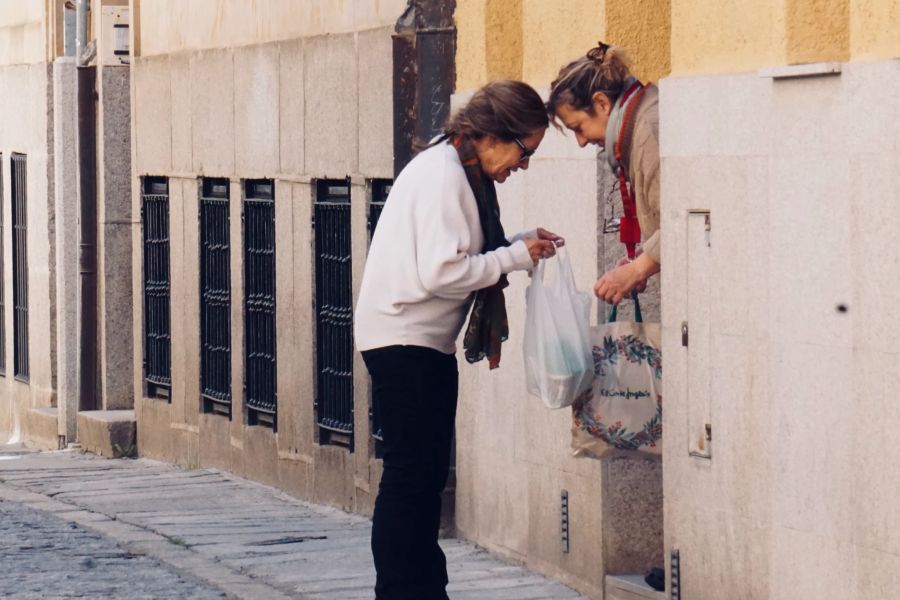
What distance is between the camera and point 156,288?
1546 centimetres

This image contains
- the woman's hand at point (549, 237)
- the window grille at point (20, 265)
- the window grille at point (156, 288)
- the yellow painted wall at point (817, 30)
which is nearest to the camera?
the yellow painted wall at point (817, 30)

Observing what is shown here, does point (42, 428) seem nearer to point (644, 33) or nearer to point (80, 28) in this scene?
point (80, 28)

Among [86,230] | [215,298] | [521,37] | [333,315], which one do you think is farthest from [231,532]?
[86,230]

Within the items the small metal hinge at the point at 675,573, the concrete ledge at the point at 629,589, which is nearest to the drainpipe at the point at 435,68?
the concrete ledge at the point at 629,589

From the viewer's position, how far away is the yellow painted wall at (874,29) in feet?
20.5

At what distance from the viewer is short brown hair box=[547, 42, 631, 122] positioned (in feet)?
24.0

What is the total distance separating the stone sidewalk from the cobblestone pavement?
0.08 metres

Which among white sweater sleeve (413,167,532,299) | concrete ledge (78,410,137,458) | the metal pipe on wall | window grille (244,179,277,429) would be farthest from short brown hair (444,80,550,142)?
the metal pipe on wall

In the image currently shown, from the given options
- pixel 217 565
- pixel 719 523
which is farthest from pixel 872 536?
pixel 217 565

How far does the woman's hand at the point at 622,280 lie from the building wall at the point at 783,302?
19 centimetres

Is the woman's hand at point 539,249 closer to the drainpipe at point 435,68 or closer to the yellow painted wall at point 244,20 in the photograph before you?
the drainpipe at point 435,68

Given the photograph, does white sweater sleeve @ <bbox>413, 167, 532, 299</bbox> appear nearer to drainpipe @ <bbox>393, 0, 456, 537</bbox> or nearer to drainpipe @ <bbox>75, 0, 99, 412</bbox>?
drainpipe @ <bbox>393, 0, 456, 537</bbox>

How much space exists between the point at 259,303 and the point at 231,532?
2690 millimetres

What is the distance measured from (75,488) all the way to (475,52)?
468 centimetres
